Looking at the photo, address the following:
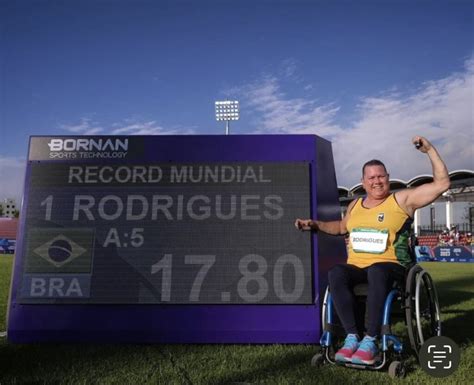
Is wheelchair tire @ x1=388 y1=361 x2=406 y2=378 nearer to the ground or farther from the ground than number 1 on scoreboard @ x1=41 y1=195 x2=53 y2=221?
nearer to the ground

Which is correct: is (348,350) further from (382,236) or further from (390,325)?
(382,236)

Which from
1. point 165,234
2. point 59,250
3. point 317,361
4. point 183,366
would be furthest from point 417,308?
point 59,250

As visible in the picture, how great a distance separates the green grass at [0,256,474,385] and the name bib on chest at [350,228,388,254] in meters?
0.74

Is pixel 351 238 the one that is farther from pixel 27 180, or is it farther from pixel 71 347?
pixel 27 180

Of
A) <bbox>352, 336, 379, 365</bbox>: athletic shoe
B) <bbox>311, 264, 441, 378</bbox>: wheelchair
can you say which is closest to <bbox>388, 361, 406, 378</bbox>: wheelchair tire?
<bbox>311, 264, 441, 378</bbox>: wheelchair

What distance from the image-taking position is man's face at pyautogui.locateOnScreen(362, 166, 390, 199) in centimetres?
323

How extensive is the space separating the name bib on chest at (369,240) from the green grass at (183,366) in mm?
739

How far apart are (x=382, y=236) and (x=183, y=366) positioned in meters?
1.51

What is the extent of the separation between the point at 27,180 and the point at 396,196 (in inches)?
111

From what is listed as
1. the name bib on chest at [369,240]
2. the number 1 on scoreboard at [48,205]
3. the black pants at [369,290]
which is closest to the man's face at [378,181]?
the name bib on chest at [369,240]

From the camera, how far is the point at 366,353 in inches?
104

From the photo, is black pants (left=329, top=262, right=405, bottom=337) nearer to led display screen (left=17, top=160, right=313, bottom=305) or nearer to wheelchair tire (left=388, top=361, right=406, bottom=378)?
wheelchair tire (left=388, top=361, right=406, bottom=378)

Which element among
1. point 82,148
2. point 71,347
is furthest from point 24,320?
point 82,148

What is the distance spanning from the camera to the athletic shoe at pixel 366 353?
2619 millimetres
